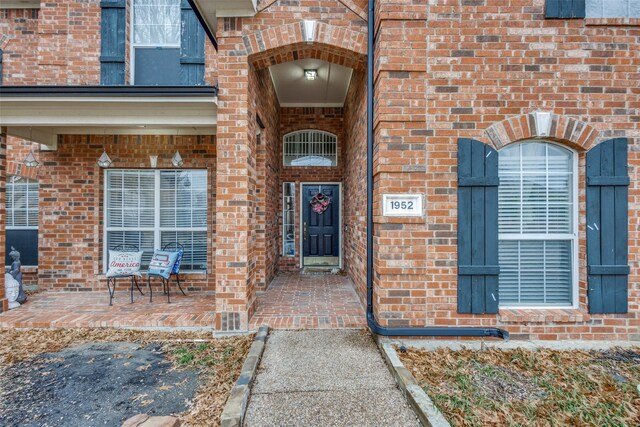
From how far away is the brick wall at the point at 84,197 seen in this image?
5.49 m

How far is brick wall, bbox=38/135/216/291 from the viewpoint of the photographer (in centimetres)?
549

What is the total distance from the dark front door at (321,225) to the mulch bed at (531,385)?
414 cm

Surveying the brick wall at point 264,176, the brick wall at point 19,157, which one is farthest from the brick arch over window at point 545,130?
the brick wall at point 19,157

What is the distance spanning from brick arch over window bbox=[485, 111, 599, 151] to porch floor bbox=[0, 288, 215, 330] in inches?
161

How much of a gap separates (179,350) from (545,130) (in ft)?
15.3

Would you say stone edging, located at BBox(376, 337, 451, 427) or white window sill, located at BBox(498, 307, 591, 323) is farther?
white window sill, located at BBox(498, 307, 591, 323)

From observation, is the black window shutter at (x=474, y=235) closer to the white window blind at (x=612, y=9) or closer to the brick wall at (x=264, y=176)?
the white window blind at (x=612, y=9)

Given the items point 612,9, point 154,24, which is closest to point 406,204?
point 612,9

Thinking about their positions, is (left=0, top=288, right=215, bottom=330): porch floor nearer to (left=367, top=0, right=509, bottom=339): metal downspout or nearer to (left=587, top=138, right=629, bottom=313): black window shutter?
(left=367, top=0, right=509, bottom=339): metal downspout

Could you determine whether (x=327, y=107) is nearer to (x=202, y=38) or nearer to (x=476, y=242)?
(x=202, y=38)

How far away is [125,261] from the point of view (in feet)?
16.2

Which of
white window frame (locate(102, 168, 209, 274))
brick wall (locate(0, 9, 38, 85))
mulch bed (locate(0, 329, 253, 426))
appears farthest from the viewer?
brick wall (locate(0, 9, 38, 85))

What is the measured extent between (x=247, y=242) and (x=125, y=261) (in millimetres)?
2562

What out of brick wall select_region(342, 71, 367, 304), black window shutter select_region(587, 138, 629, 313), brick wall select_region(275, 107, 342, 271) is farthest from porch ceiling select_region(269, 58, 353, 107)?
black window shutter select_region(587, 138, 629, 313)
